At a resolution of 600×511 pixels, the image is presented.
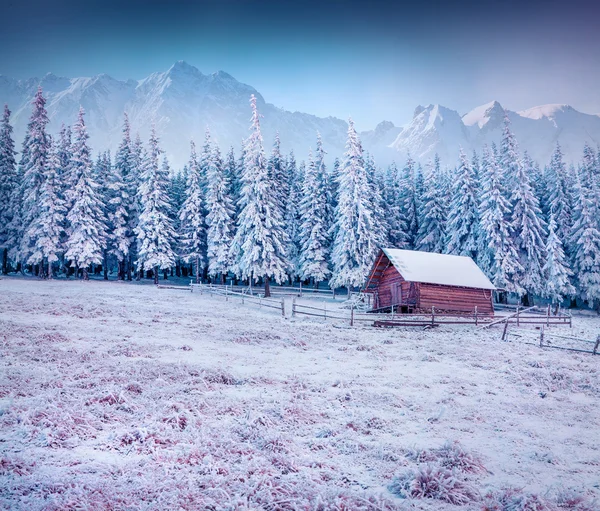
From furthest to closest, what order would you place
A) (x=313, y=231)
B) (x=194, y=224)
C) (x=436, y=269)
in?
(x=194, y=224) → (x=313, y=231) → (x=436, y=269)

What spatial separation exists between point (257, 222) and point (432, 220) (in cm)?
2368

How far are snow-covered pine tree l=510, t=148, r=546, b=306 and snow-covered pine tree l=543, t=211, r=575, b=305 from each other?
0.61 metres

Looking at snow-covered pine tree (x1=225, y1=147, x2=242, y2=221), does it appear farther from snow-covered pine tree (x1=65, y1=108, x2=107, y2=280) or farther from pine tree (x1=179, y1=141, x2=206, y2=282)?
snow-covered pine tree (x1=65, y1=108, x2=107, y2=280)

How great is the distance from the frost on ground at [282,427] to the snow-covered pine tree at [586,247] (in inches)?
1160

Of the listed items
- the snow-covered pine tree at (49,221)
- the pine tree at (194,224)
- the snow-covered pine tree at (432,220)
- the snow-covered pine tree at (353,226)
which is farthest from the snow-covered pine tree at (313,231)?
the snow-covered pine tree at (49,221)

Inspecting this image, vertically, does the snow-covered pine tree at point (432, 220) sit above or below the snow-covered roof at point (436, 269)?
above

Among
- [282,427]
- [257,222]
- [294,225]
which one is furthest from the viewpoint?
[294,225]

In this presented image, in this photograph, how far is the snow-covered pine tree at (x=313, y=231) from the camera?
43938mm

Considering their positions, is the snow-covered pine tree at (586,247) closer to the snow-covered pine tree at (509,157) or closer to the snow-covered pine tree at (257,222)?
the snow-covered pine tree at (509,157)

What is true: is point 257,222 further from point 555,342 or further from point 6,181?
point 6,181

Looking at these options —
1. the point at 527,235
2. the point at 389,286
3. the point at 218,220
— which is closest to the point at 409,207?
the point at 527,235

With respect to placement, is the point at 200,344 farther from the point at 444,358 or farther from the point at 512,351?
the point at 512,351

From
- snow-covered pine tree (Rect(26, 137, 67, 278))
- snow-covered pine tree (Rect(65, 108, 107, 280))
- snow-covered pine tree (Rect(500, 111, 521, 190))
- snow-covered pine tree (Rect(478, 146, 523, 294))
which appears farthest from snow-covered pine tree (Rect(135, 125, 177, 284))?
snow-covered pine tree (Rect(500, 111, 521, 190))

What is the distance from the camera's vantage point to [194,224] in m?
47.1
